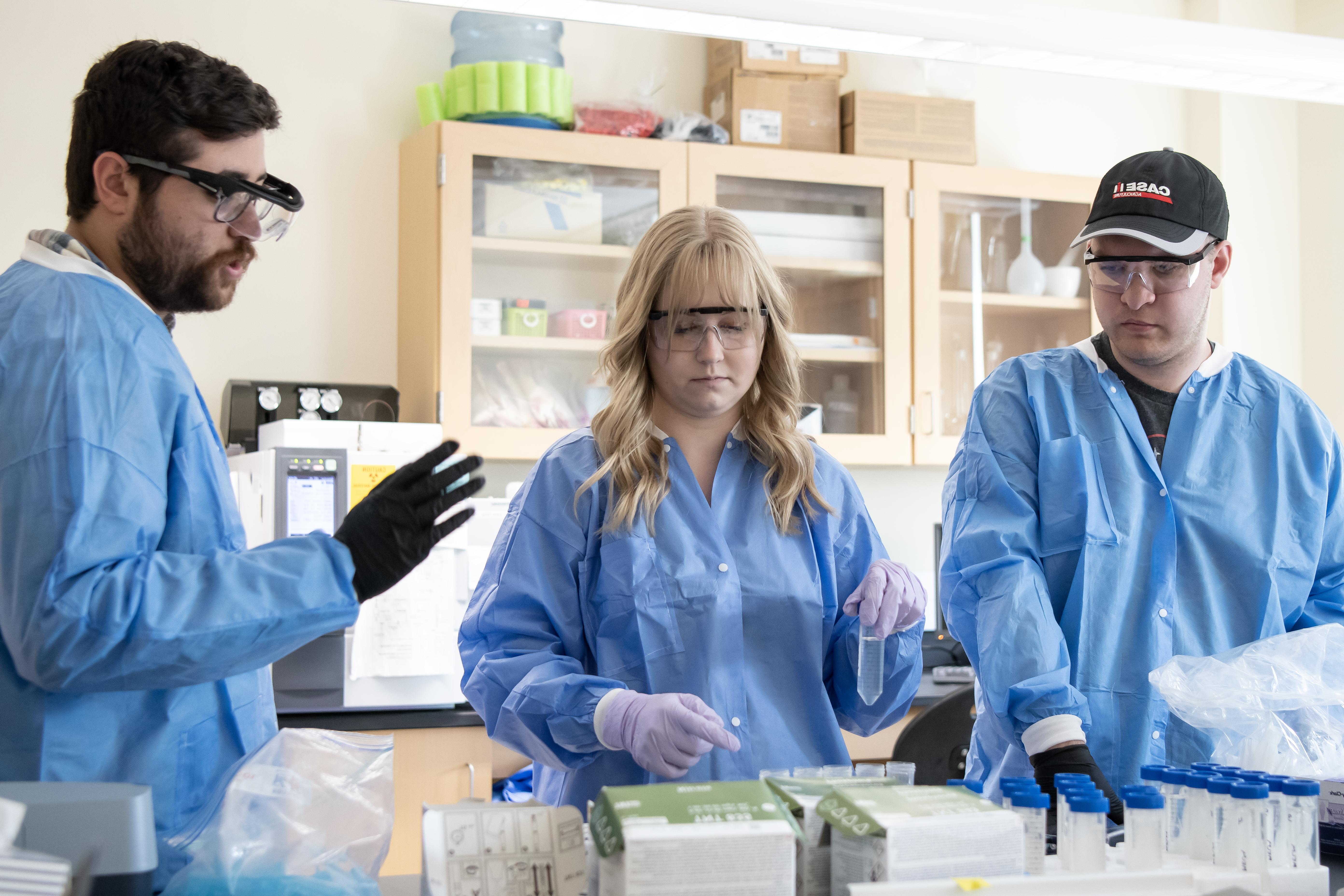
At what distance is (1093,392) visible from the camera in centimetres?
164

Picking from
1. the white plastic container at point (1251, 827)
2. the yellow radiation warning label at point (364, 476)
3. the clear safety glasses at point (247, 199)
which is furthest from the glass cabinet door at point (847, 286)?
the white plastic container at point (1251, 827)

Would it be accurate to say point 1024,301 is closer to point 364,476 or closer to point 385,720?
point 364,476

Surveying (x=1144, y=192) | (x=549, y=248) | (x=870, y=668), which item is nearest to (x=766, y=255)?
(x=549, y=248)

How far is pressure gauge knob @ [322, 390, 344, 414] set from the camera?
2.92 meters

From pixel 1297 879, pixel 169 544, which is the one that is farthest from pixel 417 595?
pixel 1297 879

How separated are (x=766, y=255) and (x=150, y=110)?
224 centimetres

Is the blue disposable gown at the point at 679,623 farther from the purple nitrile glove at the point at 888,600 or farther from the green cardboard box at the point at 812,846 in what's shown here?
the green cardboard box at the point at 812,846

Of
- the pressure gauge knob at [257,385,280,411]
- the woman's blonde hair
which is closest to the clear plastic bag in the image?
the pressure gauge knob at [257,385,280,411]

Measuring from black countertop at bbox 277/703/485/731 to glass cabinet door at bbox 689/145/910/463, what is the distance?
141 cm

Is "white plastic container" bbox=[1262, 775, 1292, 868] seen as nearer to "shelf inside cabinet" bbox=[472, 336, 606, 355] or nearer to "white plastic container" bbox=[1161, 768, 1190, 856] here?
"white plastic container" bbox=[1161, 768, 1190, 856]

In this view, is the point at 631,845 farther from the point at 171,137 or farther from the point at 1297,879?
the point at 171,137

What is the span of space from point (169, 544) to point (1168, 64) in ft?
6.09

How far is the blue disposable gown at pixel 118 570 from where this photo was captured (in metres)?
1.06

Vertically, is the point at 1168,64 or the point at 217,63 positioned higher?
the point at 1168,64
